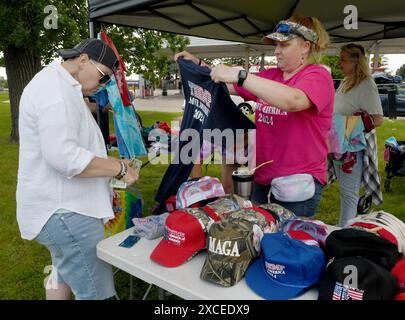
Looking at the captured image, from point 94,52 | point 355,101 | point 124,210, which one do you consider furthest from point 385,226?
point 355,101

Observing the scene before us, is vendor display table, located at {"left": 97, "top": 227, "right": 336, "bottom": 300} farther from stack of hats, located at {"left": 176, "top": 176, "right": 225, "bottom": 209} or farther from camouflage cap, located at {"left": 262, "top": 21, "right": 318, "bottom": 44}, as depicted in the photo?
camouflage cap, located at {"left": 262, "top": 21, "right": 318, "bottom": 44}

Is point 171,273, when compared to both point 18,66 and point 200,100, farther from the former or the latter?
point 18,66

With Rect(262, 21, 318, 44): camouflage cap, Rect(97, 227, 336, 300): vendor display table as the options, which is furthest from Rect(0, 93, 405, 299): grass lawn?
Rect(262, 21, 318, 44): camouflage cap

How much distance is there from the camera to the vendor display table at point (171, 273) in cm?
114

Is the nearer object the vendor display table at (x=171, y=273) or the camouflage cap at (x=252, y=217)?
the vendor display table at (x=171, y=273)

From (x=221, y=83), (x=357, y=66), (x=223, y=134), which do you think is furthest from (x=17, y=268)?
(x=357, y=66)

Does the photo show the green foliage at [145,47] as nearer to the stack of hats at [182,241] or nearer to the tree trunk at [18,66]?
the tree trunk at [18,66]

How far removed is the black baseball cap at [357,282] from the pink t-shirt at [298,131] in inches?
29.3

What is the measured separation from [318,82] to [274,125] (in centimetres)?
31

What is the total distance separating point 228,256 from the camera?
118 cm

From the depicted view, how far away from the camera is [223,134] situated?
6.72 feet

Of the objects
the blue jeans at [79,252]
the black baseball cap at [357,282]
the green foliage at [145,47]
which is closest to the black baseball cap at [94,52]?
the blue jeans at [79,252]

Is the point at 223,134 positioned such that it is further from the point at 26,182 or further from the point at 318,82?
the point at 26,182

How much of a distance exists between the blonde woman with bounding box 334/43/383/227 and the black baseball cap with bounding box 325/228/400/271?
6.12ft
